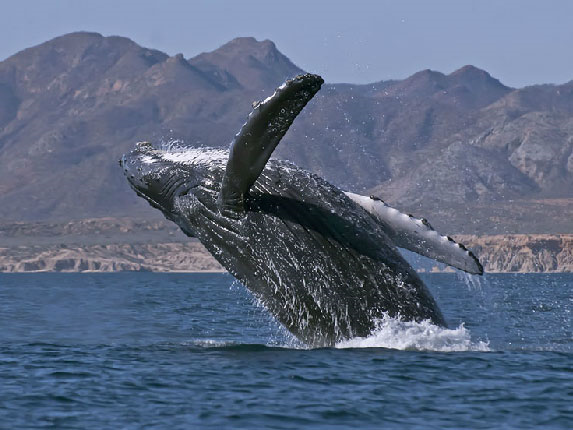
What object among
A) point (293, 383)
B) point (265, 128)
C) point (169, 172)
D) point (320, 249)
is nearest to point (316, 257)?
point (320, 249)

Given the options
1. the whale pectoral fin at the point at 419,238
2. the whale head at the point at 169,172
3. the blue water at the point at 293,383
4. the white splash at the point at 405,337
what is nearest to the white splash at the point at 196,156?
the whale head at the point at 169,172

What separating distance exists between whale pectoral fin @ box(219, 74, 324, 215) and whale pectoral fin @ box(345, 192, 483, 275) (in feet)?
6.51

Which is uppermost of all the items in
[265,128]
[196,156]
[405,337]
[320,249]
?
[265,128]

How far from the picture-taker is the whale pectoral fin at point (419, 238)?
1428 centimetres

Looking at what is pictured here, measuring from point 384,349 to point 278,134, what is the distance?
4.16 m

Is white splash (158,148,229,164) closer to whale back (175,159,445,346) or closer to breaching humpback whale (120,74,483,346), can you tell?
breaching humpback whale (120,74,483,346)

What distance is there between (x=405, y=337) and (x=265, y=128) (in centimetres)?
415

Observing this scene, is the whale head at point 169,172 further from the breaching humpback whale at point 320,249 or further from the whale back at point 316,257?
the whale back at point 316,257

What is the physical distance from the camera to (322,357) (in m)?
15.3

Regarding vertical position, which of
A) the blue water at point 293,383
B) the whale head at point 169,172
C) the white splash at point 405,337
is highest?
the whale head at point 169,172

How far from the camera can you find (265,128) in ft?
42.0

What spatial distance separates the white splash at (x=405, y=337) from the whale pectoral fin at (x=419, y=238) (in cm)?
103

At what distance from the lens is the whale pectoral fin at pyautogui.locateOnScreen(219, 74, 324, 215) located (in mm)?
12352

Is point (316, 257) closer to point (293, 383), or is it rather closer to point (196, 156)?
point (293, 383)
